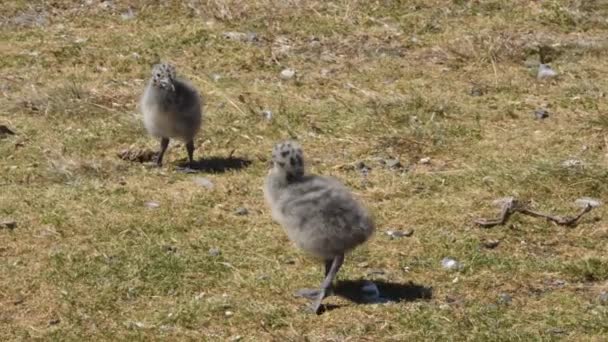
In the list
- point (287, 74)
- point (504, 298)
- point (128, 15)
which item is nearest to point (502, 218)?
point (504, 298)

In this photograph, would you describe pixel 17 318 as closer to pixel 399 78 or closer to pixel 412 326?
pixel 412 326

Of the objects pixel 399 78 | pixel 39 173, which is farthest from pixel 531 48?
pixel 39 173

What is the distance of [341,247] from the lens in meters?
8.96

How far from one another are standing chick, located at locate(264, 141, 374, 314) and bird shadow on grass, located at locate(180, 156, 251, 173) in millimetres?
3217

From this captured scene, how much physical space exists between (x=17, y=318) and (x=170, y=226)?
212cm

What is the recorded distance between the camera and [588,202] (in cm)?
1155

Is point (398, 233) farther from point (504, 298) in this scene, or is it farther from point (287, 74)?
point (287, 74)

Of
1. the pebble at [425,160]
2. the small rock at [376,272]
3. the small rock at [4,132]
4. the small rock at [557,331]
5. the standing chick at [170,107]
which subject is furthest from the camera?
the small rock at [4,132]

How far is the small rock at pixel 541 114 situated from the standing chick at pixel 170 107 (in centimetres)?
434

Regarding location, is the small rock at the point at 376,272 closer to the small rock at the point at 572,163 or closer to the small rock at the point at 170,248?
the small rock at the point at 170,248

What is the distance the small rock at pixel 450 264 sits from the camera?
10078mm

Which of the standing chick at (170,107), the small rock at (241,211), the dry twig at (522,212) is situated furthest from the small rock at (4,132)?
the dry twig at (522,212)

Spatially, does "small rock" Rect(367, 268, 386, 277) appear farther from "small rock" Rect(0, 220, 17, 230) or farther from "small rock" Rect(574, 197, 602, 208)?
"small rock" Rect(0, 220, 17, 230)

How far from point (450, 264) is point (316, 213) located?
68.1 inches
